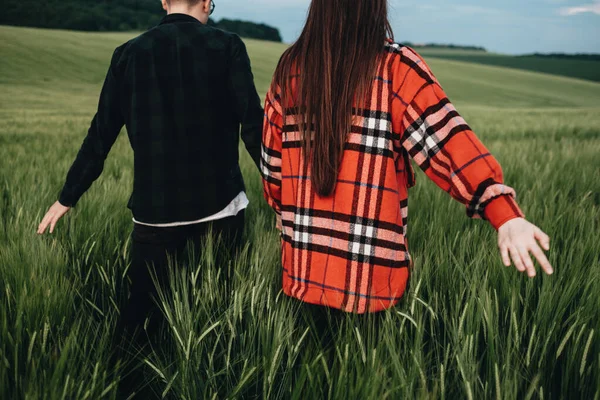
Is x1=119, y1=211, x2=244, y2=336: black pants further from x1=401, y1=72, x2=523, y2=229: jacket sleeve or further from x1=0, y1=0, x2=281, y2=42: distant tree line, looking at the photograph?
x1=0, y1=0, x2=281, y2=42: distant tree line

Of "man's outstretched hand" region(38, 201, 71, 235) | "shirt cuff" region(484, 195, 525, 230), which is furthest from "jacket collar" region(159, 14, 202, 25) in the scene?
"shirt cuff" region(484, 195, 525, 230)

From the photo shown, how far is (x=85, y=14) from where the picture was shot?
30047 millimetres

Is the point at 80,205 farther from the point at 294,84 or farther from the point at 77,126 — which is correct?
the point at 77,126

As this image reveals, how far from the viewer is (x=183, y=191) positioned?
1.36m

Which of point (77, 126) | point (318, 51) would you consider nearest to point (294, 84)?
point (318, 51)

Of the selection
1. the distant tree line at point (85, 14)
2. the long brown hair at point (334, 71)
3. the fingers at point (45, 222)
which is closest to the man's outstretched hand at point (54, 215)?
the fingers at point (45, 222)

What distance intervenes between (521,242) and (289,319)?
0.51 metres

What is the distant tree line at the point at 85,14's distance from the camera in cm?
2641

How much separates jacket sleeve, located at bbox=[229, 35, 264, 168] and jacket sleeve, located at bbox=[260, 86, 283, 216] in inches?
4.4

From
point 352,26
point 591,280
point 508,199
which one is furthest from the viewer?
point 591,280

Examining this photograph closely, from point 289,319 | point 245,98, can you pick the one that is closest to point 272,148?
point 245,98

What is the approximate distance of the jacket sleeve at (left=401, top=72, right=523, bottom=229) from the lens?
3.04 ft

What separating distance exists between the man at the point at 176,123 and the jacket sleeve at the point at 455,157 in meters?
0.54

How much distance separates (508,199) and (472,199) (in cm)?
7
